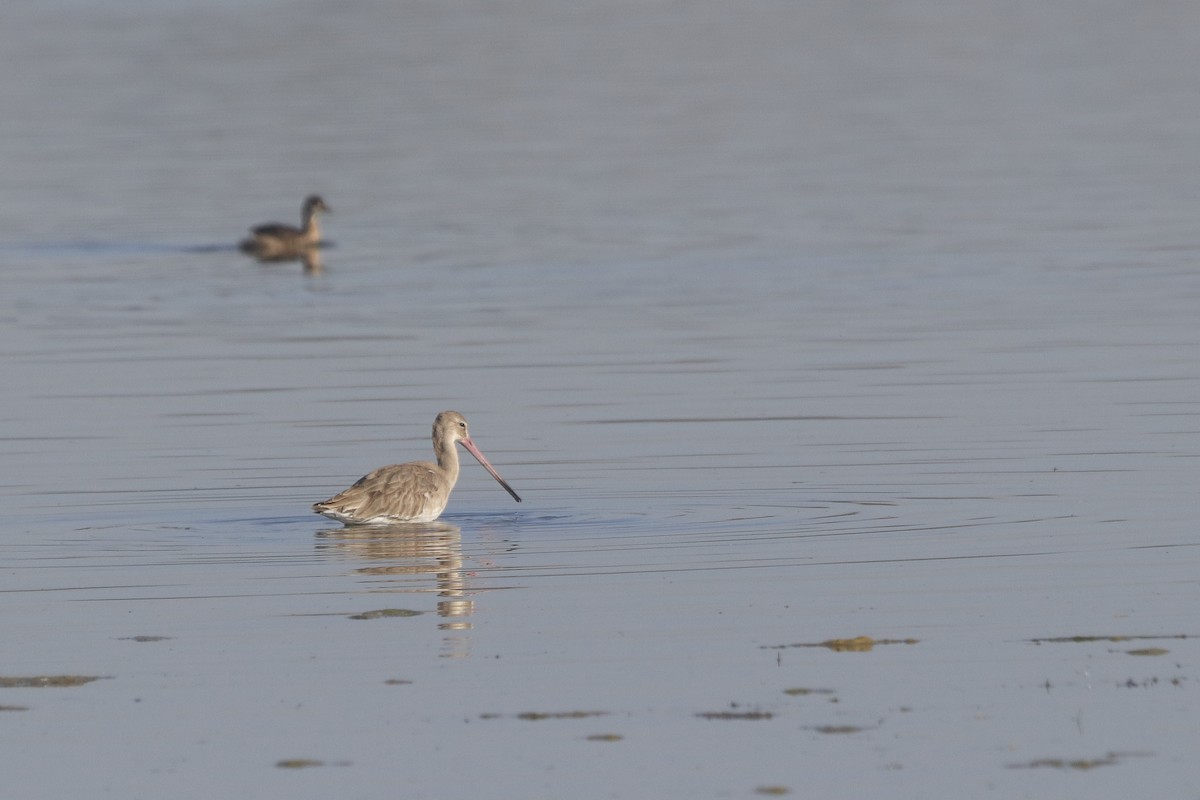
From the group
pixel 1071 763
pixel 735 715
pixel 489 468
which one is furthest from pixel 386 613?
pixel 1071 763

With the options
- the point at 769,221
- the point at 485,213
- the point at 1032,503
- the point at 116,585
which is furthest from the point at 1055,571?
the point at 485,213

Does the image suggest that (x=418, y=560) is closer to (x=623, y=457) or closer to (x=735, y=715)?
(x=623, y=457)

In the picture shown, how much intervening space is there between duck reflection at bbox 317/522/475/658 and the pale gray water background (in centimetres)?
5

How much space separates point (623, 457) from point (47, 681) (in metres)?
6.95

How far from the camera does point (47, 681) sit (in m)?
10.8

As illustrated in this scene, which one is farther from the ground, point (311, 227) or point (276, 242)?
point (311, 227)

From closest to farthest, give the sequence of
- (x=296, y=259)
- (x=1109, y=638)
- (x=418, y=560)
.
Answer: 1. (x=1109, y=638)
2. (x=418, y=560)
3. (x=296, y=259)

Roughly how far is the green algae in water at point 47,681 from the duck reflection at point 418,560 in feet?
5.29

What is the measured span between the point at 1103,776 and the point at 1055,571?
3973 mm

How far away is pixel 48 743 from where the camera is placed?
981 cm

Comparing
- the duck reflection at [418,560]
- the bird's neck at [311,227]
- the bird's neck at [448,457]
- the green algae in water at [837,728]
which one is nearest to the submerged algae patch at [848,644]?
the green algae in water at [837,728]

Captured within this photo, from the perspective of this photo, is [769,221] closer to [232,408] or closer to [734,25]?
[232,408]

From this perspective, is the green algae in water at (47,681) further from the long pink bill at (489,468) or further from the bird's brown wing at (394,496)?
the long pink bill at (489,468)

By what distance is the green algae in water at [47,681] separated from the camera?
35.4 feet
